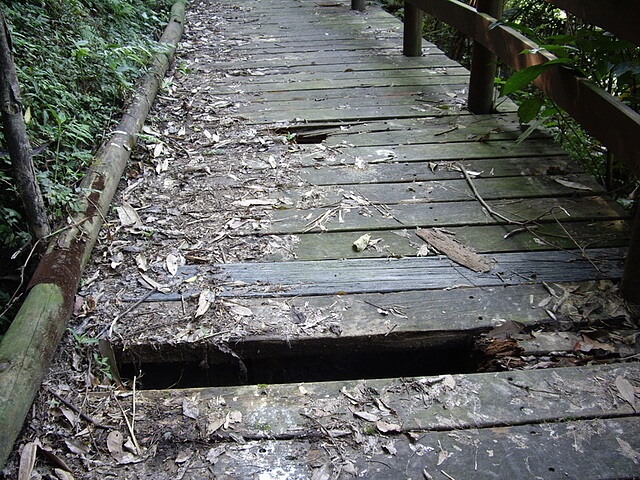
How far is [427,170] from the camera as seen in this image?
124 inches

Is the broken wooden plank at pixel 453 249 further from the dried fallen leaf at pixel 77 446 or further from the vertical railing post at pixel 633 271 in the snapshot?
the dried fallen leaf at pixel 77 446

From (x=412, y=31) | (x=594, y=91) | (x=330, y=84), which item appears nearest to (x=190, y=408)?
(x=594, y=91)

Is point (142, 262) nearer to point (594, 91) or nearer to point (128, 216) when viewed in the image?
point (128, 216)

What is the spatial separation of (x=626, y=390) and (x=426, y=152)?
6.41 ft

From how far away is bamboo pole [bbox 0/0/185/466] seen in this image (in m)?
1.51

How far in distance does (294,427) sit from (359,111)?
285cm

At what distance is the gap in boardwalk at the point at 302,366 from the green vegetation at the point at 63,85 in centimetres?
55

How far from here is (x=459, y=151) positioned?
11.0 feet

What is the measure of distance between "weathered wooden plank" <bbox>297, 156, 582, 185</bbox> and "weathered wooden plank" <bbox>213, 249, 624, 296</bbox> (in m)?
0.80

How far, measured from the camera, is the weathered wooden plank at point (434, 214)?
8.57ft

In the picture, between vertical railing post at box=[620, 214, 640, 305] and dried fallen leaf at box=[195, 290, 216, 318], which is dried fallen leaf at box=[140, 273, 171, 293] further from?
vertical railing post at box=[620, 214, 640, 305]

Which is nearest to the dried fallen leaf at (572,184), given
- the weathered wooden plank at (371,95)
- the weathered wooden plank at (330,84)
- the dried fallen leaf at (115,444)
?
the weathered wooden plank at (371,95)

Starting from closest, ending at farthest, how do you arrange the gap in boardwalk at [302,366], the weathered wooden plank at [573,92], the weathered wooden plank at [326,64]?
the gap in boardwalk at [302,366]
the weathered wooden plank at [573,92]
the weathered wooden plank at [326,64]

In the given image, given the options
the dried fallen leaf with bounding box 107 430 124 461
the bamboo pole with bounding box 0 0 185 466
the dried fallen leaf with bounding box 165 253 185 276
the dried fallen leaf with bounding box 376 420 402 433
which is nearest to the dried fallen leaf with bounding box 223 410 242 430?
the dried fallen leaf with bounding box 107 430 124 461
